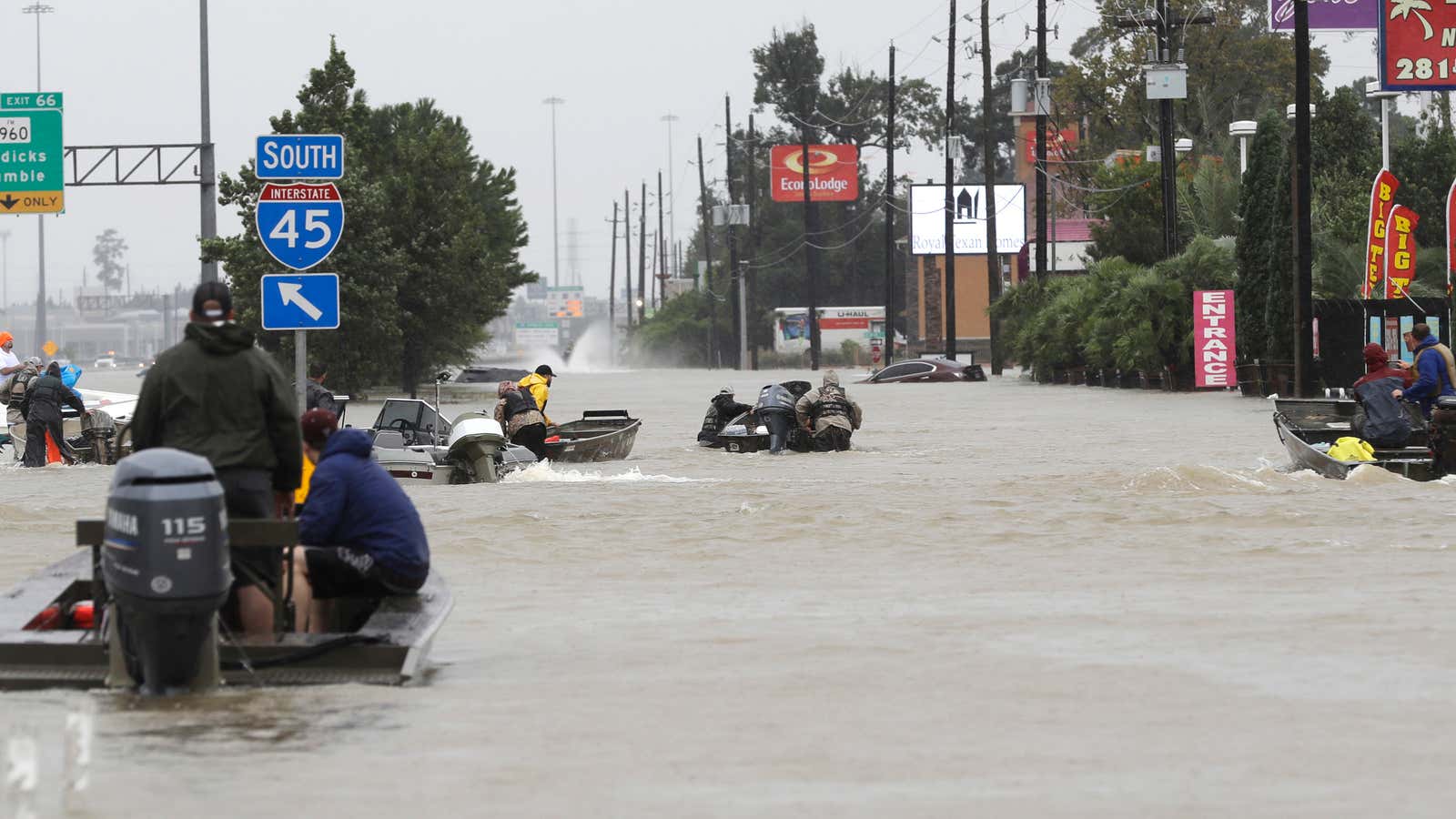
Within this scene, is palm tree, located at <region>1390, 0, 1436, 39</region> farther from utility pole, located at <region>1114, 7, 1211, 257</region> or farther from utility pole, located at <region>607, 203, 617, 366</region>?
utility pole, located at <region>607, 203, 617, 366</region>

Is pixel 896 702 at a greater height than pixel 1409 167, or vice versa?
pixel 1409 167

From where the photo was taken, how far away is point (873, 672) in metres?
9.90

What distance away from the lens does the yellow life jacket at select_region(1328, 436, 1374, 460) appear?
829 inches

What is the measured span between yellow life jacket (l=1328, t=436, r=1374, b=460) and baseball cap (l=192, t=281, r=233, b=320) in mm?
14346

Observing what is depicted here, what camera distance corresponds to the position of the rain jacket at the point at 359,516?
981 centimetres

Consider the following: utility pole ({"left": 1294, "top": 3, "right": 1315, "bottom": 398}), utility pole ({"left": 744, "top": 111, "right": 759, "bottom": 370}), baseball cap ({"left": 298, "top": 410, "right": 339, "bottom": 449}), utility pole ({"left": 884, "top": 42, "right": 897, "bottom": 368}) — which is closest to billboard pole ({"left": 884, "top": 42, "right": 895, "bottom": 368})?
utility pole ({"left": 884, "top": 42, "right": 897, "bottom": 368})

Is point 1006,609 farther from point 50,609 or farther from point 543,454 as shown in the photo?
point 543,454

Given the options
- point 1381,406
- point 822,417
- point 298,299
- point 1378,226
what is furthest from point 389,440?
point 1378,226

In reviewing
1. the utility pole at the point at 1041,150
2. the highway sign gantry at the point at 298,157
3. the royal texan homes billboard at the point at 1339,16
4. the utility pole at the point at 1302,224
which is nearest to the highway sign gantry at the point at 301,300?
the highway sign gantry at the point at 298,157

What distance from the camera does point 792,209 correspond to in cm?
12875

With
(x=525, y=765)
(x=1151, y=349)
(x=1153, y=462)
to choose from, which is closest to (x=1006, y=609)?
(x=525, y=765)

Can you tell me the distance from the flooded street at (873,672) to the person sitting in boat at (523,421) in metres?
3.87

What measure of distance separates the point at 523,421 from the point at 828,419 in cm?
562

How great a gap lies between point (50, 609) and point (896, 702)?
393cm
